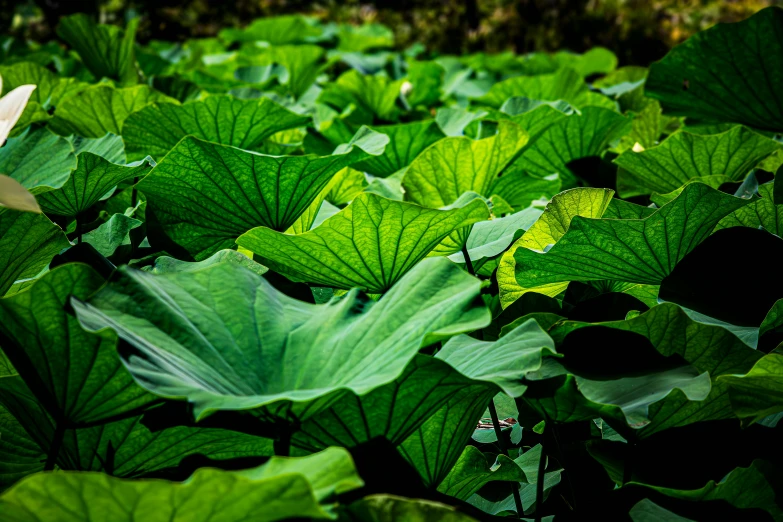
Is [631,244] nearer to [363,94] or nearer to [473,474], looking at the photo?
[473,474]

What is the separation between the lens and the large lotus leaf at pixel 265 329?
2.14 feet

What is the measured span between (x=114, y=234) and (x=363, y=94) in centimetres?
152

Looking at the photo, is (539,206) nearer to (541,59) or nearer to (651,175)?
(651,175)

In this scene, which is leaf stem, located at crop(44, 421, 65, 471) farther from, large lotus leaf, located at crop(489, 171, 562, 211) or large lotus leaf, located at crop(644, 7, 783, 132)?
large lotus leaf, located at crop(644, 7, 783, 132)

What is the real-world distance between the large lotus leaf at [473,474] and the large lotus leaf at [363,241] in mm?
277

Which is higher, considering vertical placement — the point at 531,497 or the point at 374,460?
the point at 374,460

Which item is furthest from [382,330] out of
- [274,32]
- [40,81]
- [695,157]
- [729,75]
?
[274,32]

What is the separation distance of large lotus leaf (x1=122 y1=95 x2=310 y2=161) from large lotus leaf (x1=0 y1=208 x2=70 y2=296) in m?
0.52

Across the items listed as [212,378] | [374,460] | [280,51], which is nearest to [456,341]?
[374,460]

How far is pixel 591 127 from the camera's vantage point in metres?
1.81

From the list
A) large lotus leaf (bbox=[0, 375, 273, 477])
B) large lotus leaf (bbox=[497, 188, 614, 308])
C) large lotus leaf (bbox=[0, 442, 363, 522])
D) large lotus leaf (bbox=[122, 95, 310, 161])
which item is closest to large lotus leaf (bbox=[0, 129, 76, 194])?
large lotus leaf (bbox=[122, 95, 310, 161])

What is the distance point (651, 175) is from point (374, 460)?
105 centimetres

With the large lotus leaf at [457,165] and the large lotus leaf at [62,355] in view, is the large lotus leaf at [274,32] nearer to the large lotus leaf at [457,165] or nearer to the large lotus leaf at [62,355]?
the large lotus leaf at [457,165]

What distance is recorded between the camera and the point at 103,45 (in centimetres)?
245
